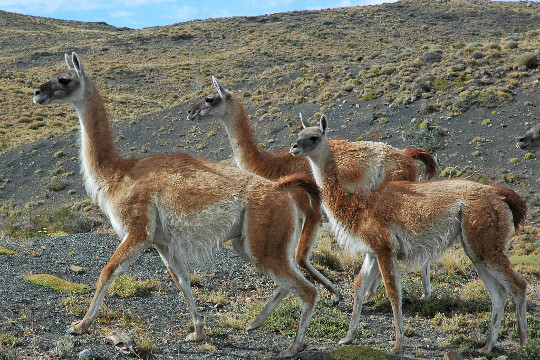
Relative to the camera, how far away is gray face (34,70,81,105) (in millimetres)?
6145

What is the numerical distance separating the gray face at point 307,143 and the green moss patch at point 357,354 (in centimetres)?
252

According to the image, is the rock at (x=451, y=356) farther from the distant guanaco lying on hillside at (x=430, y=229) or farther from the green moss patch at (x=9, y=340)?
the green moss patch at (x=9, y=340)

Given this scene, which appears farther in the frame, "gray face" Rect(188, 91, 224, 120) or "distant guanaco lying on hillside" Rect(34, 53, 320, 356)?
"gray face" Rect(188, 91, 224, 120)

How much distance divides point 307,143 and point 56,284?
398 centimetres

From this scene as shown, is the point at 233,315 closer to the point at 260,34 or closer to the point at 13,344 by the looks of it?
the point at 13,344

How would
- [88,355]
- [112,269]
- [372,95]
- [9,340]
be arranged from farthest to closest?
[372,95], [112,269], [9,340], [88,355]

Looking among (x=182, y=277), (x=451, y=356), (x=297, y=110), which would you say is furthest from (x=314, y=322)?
(x=297, y=110)

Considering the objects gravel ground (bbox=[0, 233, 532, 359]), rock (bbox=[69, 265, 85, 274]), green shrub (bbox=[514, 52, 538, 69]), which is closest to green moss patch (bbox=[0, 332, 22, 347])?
gravel ground (bbox=[0, 233, 532, 359])

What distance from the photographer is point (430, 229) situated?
5766 millimetres

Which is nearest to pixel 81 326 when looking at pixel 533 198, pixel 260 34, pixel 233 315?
pixel 233 315

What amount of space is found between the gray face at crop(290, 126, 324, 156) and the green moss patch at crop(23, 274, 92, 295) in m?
3.53

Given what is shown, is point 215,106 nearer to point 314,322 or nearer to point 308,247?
point 308,247

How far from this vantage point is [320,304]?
7.39m

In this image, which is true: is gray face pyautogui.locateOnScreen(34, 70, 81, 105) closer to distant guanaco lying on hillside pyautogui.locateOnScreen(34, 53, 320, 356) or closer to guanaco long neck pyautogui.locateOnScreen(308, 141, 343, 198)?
distant guanaco lying on hillside pyautogui.locateOnScreen(34, 53, 320, 356)
